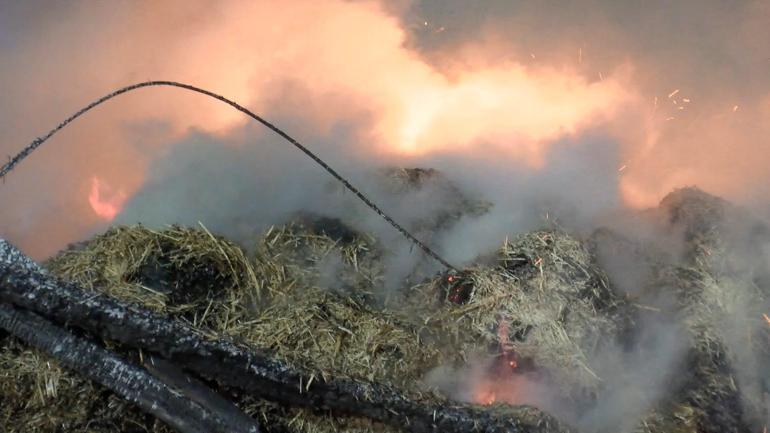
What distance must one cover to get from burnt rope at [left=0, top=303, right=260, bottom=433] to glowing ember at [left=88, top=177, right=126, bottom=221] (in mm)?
2768

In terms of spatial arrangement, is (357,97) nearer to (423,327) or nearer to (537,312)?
(423,327)

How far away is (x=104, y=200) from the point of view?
6.57 metres

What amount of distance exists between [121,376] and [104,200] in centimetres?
370

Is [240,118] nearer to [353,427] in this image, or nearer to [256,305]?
[256,305]

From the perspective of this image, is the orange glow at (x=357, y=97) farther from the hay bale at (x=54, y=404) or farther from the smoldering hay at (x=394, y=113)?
the hay bale at (x=54, y=404)

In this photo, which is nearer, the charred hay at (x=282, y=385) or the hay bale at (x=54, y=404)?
the charred hay at (x=282, y=385)

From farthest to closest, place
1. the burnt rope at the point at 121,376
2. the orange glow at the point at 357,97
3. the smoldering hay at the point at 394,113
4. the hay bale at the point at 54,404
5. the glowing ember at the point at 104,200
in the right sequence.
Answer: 1. the orange glow at the point at 357,97
2. the glowing ember at the point at 104,200
3. the smoldering hay at the point at 394,113
4. the hay bale at the point at 54,404
5. the burnt rope at the point at 121,376

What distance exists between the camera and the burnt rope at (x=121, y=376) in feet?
11.3

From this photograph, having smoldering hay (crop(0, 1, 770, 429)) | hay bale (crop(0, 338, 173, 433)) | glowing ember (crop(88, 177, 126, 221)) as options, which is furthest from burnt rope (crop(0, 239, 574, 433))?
glowing ember (crop(88, 177, 126, 221))

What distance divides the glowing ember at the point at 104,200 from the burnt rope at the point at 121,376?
2768 millimetres

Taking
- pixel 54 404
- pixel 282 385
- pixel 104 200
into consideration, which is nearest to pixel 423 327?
pixel 282 385

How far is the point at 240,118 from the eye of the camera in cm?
689

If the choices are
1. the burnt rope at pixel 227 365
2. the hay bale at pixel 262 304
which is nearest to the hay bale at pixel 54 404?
the hay bale at pixel 262 304

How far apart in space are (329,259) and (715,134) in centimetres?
549
